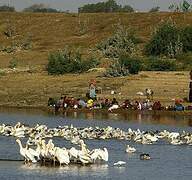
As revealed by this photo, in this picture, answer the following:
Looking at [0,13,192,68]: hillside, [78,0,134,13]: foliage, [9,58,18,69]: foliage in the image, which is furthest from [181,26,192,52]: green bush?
[78,0,134,13]: foliage

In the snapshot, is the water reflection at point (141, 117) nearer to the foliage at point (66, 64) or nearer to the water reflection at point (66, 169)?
the foliage at point (66, 64)

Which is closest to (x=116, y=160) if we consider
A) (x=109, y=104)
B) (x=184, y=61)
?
(x=109, y=104)

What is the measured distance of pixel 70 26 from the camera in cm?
10188

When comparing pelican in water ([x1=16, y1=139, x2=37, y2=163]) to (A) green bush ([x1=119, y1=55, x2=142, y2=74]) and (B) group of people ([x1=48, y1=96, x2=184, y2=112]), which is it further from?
(A) green bush ([x1=119, y1=55, x2=142, y2=74])

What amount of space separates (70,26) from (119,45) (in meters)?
22.9

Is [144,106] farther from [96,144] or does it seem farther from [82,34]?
[82,34]

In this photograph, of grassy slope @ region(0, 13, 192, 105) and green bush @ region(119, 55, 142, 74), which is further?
green bush @ region(119, 55, 142, 74)

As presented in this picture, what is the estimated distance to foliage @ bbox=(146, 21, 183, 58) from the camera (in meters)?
75.1

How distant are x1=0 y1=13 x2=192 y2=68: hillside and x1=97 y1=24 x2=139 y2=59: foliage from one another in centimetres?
472

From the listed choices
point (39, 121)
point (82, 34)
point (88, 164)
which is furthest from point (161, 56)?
point (88, 164)

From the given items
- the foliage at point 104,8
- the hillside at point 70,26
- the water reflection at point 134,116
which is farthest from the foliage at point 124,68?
the foliage at point 104,8

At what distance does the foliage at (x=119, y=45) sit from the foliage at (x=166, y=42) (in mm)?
1905

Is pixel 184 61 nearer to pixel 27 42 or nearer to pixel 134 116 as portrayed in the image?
pixel 134 116

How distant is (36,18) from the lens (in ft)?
353
